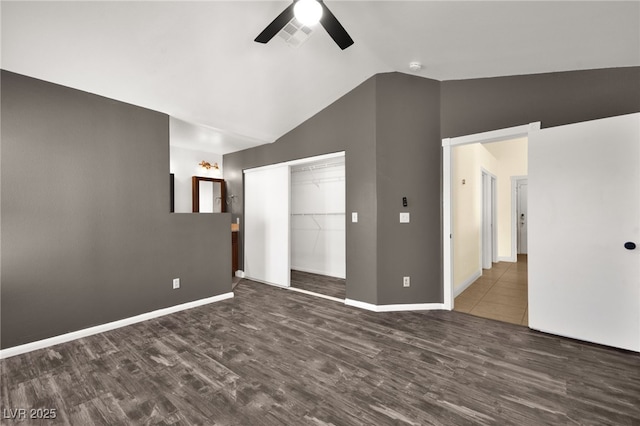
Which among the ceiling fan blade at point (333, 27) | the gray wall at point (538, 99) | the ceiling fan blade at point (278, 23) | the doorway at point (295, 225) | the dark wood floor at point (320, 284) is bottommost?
the dark wood floor at point (320, 284)

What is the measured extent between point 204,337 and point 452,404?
2.27 metres

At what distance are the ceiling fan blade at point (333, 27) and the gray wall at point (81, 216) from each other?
2.46 meters

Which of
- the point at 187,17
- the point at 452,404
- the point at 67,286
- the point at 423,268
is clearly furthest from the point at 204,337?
the point at 187,17

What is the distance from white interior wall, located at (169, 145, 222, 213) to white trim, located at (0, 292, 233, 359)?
2127 mm

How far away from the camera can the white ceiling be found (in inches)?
86.8

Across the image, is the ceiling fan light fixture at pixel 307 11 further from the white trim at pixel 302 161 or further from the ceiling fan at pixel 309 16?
the white trim at pixel 302 161

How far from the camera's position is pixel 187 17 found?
237cm

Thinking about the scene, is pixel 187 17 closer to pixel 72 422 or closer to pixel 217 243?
pixel 217 243

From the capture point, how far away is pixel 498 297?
4.02 metres

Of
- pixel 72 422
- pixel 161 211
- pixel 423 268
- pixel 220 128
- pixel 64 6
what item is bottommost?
pixel 72 422

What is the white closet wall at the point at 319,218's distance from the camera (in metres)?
5.42

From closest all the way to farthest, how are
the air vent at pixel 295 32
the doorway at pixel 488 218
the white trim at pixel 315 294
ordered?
the air vent at pixel 295 32 → the white trim at pixel 315 294 → the doorway at pixel 488 218

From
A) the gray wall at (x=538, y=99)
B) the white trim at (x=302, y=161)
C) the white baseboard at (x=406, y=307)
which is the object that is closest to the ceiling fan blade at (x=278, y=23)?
the white trim at (x=302, y=161)

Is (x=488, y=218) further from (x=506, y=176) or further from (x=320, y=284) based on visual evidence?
(x=320, y=284)
